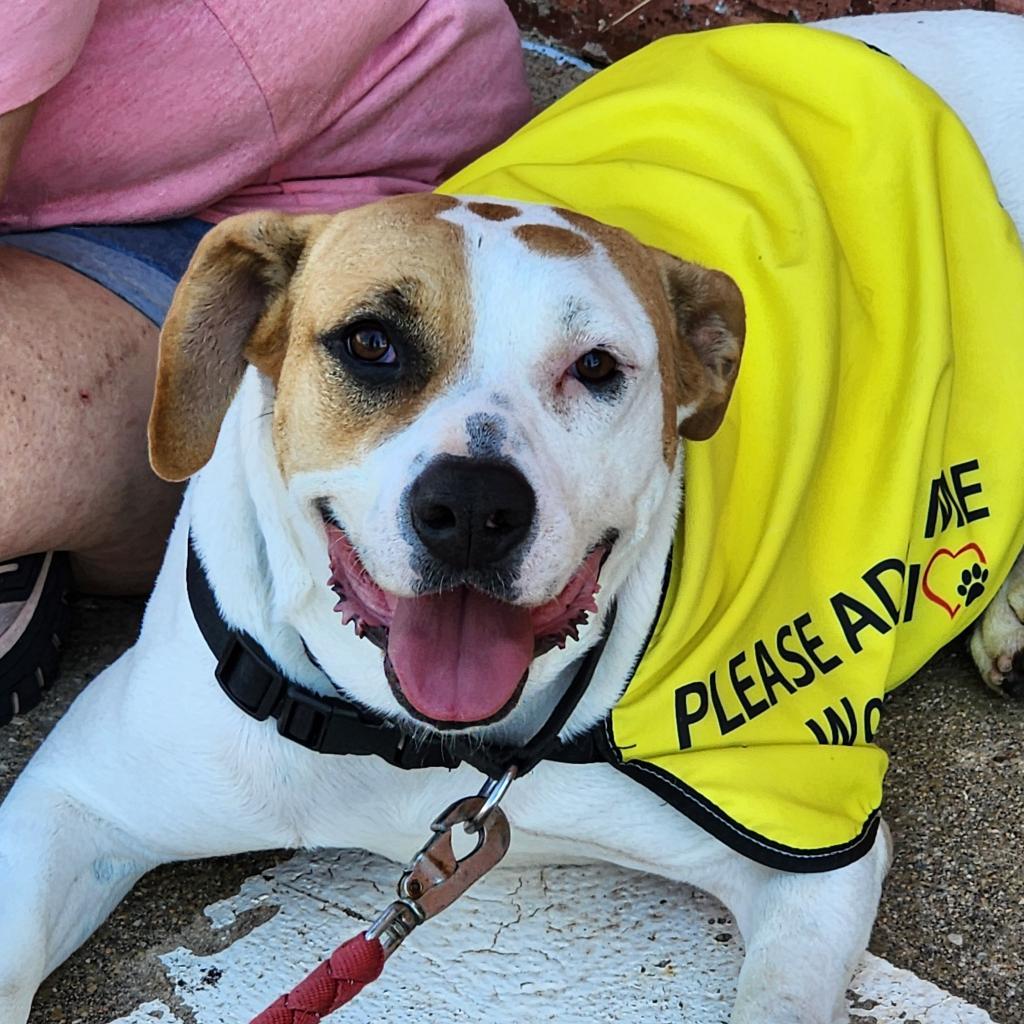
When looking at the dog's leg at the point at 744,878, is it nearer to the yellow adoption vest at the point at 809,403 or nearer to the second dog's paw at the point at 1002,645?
the yellow adoption vest at the point at 809,403

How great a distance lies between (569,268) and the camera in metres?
2.19

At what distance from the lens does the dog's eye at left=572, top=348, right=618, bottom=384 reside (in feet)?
7.15

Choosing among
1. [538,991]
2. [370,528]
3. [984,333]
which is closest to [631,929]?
[538,991]

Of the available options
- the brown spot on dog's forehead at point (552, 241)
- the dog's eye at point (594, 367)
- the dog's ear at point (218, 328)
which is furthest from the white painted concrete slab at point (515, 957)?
the brown spot on dog's forehead at point (552, 241)

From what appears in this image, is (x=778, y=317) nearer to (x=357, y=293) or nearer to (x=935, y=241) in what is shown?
(x=935, y=241)

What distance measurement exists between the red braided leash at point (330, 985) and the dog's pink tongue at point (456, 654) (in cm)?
32

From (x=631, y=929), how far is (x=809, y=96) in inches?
68.6

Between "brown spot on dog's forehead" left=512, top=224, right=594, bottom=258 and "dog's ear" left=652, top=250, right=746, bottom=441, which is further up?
"brown spot on dog's forehead" left=512, top=224, right=594, bottom=258

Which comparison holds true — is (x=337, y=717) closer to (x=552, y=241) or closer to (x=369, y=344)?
(x=369, y=344)

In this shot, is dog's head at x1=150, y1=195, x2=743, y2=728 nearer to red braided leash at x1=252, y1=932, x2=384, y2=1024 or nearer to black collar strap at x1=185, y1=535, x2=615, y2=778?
black collar strap at x1=185, y1=535, x2=615, y2=778

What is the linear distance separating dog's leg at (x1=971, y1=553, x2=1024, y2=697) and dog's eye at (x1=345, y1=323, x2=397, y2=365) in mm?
1637

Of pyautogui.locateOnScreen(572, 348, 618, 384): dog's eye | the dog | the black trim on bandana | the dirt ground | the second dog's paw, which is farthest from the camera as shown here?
the dirt ground

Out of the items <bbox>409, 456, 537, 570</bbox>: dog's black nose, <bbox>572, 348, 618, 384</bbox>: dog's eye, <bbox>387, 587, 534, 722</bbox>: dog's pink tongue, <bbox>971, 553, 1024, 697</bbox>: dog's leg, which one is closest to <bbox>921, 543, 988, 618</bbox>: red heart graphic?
<bbox>971, 553, 1024, 697</bbox>: dog's leg

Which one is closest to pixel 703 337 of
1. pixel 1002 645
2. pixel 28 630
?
pixel 1002 645
